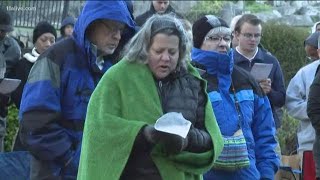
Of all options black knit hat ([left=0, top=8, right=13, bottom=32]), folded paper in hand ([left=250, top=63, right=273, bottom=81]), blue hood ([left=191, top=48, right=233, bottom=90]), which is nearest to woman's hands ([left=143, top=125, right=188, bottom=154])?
blue hood ([left=191, top=48, right=233, bottom=90])

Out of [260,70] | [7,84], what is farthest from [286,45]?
[7,84]

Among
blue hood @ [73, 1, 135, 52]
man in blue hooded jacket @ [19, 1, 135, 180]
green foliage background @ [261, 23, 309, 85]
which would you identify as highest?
blue hood @ [73, 1, 135, 52]

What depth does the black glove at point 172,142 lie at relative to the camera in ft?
14.2

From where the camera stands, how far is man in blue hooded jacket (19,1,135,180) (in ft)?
16.6

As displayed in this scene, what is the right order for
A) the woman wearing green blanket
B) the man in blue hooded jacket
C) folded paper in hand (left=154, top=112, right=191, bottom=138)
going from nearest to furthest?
folded paper in hand (left=154, top=112, right=191, bottom=138) < the woman wearing green blanket < the man in blue hooded jacket

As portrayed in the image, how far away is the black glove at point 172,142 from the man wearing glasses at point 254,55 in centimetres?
323

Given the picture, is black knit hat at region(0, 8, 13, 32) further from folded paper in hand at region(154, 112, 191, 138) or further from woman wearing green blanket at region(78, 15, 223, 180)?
folded paper in hand at region(154, 112, 191, 138)

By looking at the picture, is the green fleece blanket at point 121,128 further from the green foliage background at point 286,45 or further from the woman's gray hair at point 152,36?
the green foliage background at point 286,45

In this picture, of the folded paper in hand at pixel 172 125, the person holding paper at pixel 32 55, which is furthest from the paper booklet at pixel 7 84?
the folded paper in hand at pixel 172 125

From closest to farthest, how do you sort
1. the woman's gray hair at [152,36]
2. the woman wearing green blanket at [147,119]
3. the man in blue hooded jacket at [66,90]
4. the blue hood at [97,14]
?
1. the woman wearing green blanket at [147,119]
2. the woman's gray hair at [152,36]
3. the man in blue hooded jacket at [66,90]
4. the blue hood at [97,14]

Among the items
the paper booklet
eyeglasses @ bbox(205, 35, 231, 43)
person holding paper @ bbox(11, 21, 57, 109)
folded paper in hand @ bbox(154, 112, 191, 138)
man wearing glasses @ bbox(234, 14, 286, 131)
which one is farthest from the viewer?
person holding paper @ bbox(11, 21, 57, 109)

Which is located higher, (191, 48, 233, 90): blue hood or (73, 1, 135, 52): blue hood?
(73, 1, 135, 52): blue hood

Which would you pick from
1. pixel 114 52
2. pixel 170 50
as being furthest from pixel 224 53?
pixel 170 50

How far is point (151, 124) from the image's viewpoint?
177 inches
